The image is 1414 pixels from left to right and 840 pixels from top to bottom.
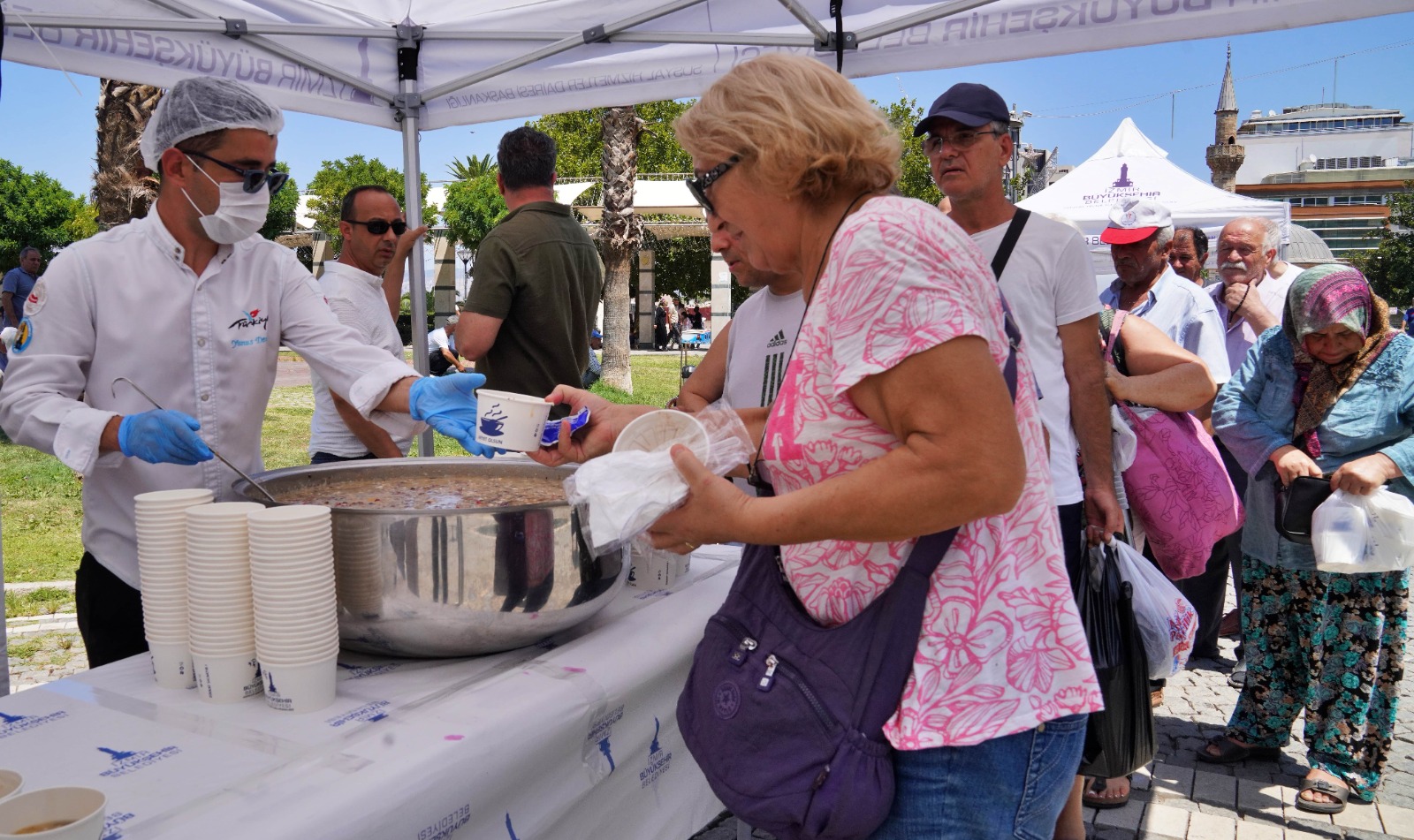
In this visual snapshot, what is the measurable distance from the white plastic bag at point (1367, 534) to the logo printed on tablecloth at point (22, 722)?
3353mm

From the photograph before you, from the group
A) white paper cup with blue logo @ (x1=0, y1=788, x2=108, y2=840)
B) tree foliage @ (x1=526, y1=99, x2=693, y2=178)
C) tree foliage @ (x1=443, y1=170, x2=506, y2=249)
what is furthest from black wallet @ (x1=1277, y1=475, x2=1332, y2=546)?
tree foliage @ (x1=443, y1=170, x2=506, y2=249)

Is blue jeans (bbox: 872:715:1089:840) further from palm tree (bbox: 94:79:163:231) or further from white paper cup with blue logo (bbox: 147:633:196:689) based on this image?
palm tree (bbox: 94:79:163:231)

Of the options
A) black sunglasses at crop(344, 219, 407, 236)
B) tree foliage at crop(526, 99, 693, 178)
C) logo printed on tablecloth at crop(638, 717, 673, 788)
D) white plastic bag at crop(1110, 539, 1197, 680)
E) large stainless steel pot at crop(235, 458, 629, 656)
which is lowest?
logo printed on tablecloth at crop(638, 717, 673, 788)

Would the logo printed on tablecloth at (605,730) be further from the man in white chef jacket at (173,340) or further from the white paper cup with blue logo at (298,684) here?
the man in white chef jacket at (173,340)

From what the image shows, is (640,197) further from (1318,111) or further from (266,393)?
(1318,111)

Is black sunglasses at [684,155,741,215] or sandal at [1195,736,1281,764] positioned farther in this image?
sandal at [1195,736,1281,764]

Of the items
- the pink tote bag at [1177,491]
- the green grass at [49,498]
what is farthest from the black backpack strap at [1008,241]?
the green grass at [49,498]

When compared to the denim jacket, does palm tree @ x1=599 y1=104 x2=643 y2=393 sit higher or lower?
higher

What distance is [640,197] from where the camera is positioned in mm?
28266

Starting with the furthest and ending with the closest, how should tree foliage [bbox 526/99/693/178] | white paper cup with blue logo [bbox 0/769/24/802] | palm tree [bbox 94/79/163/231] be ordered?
tree foliage [bbox 526/99/693/178]
palm tree [bbox 94/79/163/231]
white paper cup with blue logo [bbox 0/769/24/802]

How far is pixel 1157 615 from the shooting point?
2266 millimetres

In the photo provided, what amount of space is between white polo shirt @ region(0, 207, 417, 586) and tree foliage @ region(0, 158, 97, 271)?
47.4 m

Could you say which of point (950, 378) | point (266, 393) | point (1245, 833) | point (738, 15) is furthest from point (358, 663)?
point (738, 15)

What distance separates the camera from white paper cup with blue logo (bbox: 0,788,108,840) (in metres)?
0.96
